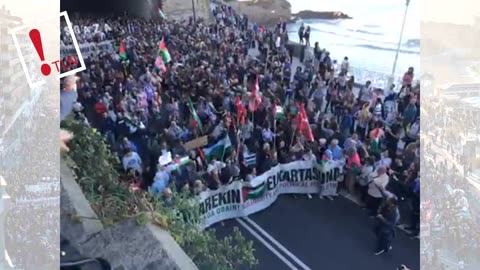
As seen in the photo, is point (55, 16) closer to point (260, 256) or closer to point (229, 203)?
point (229, 203)

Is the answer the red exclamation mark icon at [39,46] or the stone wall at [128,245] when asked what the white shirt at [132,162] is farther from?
the red exclamation mark icon at [39,46]

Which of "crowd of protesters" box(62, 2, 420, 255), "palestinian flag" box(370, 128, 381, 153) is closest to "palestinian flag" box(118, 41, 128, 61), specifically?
"crowd of protesters" box(62, 2, 420, 255)

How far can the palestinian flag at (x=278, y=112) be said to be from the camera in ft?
14.6

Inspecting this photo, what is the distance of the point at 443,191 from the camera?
392 cm

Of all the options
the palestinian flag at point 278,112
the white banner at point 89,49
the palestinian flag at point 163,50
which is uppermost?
the white banner at point 89,49

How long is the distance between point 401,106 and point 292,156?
746 mm

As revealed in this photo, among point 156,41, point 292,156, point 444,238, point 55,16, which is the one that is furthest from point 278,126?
point 55,16

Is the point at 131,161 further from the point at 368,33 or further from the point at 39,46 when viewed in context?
the point at 368,33

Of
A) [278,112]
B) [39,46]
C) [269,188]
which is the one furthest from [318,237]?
[39,46]

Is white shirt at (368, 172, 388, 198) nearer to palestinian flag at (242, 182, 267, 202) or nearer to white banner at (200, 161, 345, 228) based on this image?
white banner at (200, 161, 345, 228)

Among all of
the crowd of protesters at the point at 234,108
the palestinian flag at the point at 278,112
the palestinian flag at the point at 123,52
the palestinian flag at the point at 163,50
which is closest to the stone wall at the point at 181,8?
the crowd of protesters at the point at 234,108

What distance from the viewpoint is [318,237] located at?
3.99 meters

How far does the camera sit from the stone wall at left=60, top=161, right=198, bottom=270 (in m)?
3.60

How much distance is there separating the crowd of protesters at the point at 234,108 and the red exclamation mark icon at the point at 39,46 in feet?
1.19
